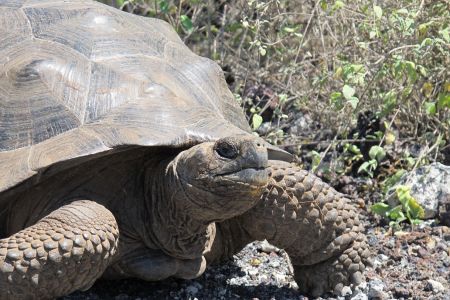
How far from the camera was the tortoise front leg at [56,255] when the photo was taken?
287cm

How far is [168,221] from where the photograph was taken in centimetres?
326

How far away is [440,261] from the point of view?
12.8 feet

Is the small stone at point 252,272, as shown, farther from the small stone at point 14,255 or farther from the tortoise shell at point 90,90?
the small stone at point 14,255

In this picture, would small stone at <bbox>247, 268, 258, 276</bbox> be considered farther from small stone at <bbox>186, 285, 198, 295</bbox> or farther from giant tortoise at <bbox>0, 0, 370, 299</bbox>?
small stone at <bbox>186, 285, 198, 295</bbox>

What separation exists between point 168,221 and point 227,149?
1.84ft

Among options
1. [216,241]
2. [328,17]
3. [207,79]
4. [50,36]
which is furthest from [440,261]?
[50,36]

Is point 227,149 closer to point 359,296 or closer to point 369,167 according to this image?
point 359,296

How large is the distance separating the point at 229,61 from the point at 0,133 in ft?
9.79

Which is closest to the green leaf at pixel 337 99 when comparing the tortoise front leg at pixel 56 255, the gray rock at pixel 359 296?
the gray rock at pixel 359 296

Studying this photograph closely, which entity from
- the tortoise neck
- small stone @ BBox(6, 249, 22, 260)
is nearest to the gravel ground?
the tortoise neck

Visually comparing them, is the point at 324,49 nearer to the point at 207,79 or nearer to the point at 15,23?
the point at 207,79

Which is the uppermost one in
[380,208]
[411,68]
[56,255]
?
[411,68]

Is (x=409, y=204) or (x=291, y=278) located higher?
(x=409, y=204)

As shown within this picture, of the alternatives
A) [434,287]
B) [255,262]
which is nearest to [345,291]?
[434,287]
